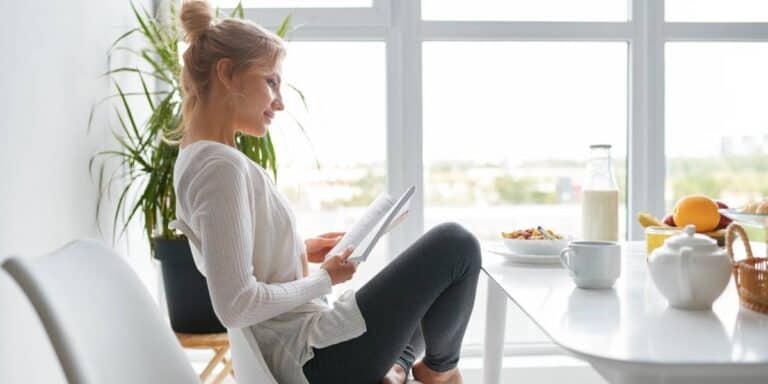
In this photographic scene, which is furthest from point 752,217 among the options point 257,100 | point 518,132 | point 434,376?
point 518,132

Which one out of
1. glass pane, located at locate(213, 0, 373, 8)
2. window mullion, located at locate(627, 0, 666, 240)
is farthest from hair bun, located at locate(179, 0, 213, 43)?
window mullion, located at locate(627, 0, 666, 240)

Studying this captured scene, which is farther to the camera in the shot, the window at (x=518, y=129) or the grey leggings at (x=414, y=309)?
the window at (x=518, y=129)

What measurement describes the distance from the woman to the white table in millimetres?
176

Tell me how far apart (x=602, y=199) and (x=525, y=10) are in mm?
1278

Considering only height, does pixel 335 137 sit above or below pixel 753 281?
above

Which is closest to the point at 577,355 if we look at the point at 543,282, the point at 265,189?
the point at 543,282

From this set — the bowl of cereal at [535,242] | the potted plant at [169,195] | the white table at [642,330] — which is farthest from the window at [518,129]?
the white table at [642,330]

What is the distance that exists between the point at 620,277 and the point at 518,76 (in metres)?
1.62

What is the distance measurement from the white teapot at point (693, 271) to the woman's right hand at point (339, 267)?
64 centimetres

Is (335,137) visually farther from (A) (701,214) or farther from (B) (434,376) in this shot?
(A) (701,214)

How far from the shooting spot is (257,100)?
64.2 inches

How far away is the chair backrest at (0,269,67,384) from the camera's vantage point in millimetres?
1433

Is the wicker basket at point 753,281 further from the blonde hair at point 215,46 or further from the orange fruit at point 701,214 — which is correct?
the blonde hair at point 215,46

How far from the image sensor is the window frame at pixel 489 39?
2727 millimetres
